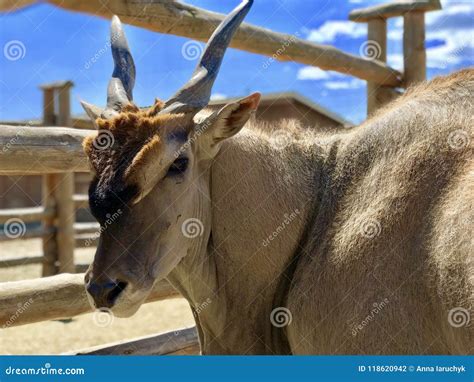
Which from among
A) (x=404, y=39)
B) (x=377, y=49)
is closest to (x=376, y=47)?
(x=377, y=49)

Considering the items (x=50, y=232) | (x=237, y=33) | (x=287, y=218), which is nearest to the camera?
(x=287, y=218)

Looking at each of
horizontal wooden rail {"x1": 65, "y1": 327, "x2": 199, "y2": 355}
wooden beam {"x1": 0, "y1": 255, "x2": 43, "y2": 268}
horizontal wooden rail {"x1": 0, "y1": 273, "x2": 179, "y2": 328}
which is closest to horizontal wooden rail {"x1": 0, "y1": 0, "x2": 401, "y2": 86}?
horizontal wooden rail {"x1": 0, "y1": 273, "x2": 179, "y2": 328}

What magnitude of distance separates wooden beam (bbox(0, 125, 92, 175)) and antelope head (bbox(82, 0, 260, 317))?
84 cm

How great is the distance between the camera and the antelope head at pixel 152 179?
3.30m

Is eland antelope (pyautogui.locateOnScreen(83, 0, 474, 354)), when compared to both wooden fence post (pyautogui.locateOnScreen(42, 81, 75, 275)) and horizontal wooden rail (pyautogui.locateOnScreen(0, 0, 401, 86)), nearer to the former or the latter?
horizontal wooden rail (pyautogui.locateOnScreen(0, 0, 401, 86))

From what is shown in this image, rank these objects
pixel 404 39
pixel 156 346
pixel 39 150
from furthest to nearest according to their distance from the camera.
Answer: pixel 404 39 < pixel 156 346 < pixel 39 150

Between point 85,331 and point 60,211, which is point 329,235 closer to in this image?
point 85,331

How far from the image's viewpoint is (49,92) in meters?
11.0

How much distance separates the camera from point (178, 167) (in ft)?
11.7

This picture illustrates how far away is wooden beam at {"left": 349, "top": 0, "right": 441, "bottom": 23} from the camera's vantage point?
8102 mm

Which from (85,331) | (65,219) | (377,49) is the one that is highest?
(377,49)

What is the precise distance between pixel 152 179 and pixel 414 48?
19.6 ft

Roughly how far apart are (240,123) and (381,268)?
1134 mm

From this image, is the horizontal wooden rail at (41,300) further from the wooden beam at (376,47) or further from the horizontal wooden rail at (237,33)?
the wooden beam at (376,47)
